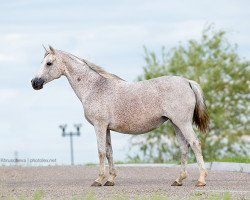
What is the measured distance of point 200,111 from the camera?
1515 centimetres

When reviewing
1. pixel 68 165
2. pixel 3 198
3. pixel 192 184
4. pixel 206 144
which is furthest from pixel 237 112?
pixel 3 198

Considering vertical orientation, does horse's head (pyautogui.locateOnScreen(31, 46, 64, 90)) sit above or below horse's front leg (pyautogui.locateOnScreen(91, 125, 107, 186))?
above

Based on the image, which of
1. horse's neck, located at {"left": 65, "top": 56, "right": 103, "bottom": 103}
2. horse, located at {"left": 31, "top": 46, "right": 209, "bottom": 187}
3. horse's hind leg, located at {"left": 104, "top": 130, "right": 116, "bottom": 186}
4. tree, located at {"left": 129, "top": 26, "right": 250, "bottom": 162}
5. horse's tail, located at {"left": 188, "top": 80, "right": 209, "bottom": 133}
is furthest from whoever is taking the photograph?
tree, located at {"left": 129, "top": 26, "right": 250, "bottom": 162}

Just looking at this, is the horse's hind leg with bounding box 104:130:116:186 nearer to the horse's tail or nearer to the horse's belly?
the horse's belly

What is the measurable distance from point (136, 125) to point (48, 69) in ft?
7.12

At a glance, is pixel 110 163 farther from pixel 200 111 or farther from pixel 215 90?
pixel 215 90

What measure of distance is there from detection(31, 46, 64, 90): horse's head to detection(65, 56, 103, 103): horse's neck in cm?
27

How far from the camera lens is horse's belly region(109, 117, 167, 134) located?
15070mm

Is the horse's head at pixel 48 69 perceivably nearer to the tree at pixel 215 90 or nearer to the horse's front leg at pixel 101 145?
the horse's front leg at pixel 101 145

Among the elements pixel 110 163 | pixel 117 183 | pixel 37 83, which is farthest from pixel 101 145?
pixel 37 83

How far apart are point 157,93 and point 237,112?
61.5ft

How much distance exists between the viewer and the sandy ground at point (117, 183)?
44.3 ft

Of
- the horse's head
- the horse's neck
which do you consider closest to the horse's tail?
the horse's neck

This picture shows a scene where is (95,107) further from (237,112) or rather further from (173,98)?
Answer: (237,112)
